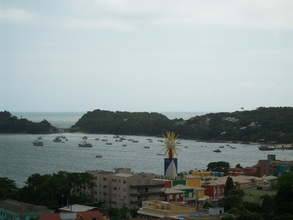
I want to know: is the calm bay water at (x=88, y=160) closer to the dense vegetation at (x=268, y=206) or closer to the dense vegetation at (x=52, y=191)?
the dense vegetation at (x=52, y=191)

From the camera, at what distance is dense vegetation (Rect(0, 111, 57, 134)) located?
211 ft

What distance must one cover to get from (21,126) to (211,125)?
20140 mm

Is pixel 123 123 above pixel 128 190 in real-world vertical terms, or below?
above

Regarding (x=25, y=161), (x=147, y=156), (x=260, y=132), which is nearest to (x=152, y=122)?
(x=260, y=132)

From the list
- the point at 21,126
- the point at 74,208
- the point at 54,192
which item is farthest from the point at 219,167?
the point at 21,126

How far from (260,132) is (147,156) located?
783 inches

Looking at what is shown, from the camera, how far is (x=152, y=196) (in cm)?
1481

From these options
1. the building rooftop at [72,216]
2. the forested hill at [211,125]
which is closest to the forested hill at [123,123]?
the forested hill at [211,125]

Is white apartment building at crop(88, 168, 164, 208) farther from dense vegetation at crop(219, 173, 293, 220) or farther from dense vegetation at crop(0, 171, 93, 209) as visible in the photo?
dense vegetation at crop(219, 173, 293, 220)

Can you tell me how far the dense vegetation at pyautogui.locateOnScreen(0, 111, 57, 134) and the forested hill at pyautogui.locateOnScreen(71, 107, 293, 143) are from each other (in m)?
6.22

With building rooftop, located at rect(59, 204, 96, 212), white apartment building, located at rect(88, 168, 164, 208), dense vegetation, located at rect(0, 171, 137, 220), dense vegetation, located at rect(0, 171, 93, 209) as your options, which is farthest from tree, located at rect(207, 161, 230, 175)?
building rooftop, located at rect(59, 204, 96, 212)

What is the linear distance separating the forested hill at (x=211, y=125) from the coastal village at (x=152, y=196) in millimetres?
35884

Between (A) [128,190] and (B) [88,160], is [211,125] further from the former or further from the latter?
(A) [128,190]

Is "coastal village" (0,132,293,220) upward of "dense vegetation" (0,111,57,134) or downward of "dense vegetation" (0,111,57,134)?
downward
